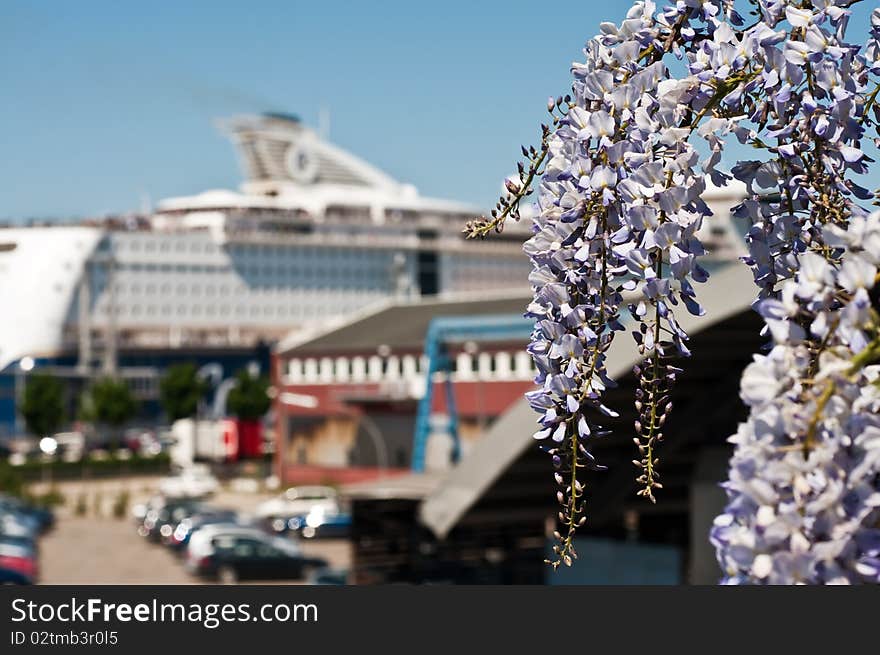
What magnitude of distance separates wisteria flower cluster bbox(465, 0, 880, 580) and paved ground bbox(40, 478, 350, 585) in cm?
3017

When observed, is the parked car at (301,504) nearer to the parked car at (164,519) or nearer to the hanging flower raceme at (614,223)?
Answer: the parked car at (164,519)

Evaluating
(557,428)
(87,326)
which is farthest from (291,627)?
(87,326)

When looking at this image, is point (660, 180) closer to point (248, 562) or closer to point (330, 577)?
point (330, 577)

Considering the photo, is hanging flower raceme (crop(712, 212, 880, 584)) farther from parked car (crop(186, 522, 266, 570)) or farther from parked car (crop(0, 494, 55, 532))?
parked car (crop(0, 494, 55, 532))

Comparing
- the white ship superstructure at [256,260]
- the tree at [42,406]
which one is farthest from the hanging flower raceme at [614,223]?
the white ship superstructure at [256,260]

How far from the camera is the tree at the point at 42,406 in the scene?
73.2 meters

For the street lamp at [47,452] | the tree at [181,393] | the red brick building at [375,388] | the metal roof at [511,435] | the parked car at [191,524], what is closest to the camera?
the metal roof at [511,435]

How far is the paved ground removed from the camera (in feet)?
111

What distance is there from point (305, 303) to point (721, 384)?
8890 centimetres

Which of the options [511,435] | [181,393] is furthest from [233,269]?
[511,435]

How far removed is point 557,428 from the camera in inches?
101

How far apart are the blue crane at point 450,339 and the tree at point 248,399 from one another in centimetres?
2282

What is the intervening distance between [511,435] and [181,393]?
200 feet

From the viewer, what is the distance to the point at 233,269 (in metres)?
104
